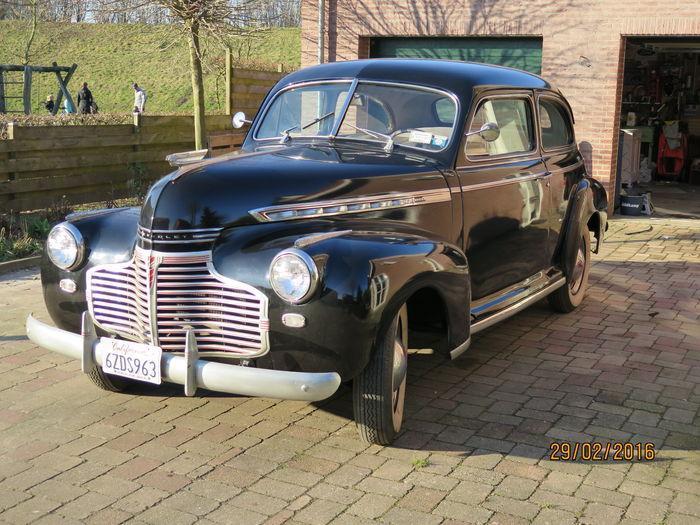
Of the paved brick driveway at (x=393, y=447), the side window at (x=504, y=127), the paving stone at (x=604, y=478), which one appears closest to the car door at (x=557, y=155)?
the side window at (x=504, y=127)

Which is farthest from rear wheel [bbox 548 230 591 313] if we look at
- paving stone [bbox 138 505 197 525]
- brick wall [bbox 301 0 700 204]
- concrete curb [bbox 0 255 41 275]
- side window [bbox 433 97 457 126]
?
concrete curb [bbox 0 255 41 275]

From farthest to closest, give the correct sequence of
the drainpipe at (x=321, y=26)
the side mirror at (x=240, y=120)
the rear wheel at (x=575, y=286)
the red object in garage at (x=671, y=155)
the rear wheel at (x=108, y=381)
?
1. the red object in garage at (x=671, y=155)
2. the drainpipe at (x=321, y=26)
3. the rear wheel at (x=575, y=286)
4. the side mirror at (x=240, y=120)
5. the rear wheel at (x=108, y=381)

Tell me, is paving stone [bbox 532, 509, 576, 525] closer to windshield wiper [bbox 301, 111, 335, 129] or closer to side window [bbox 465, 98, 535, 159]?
side window [bbox 465, 98, 535, 159]

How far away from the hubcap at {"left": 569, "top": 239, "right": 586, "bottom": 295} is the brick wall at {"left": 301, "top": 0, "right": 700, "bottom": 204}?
494 centimetres

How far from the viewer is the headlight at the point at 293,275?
3668 millimetres

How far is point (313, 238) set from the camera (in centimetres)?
387

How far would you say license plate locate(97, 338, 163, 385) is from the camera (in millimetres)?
3871

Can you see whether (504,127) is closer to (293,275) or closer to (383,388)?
(383,388)

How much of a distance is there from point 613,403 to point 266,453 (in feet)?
6.89

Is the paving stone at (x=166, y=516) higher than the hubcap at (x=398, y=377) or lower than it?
lower

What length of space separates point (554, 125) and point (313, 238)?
3422 mm

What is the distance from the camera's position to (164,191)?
4.10 meters

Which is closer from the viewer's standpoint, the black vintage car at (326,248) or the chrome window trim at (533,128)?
the black vintage car at (326,248)
